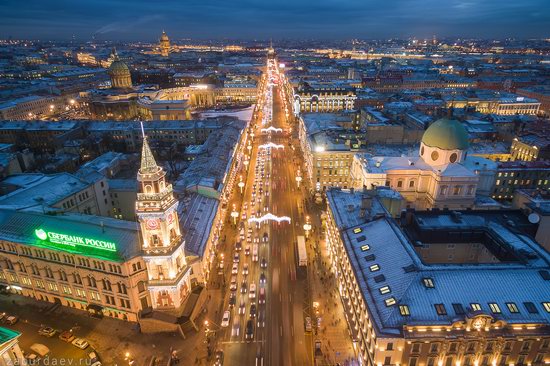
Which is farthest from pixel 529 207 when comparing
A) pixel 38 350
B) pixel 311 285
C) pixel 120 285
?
pixel 38 350

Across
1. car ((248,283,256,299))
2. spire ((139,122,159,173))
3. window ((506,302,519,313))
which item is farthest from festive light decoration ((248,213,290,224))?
window ((506,302,519,313))

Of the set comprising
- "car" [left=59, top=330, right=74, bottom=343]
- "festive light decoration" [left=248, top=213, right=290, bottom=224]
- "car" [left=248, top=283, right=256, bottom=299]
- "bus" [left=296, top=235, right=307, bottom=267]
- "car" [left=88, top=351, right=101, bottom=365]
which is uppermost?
"bus" [left=296, top=235, right=307, bottom=267]

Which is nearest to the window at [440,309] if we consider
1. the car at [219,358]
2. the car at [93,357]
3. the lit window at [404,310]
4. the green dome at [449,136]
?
the lit window at [404,310]

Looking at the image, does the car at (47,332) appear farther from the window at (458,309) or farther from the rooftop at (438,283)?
the window at (458,309)

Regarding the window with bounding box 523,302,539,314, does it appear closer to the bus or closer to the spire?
the bus

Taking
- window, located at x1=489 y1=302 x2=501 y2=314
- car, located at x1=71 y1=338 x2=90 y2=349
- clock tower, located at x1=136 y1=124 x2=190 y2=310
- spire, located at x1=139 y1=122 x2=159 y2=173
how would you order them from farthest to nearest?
car, located at x1=71 y1=338 x2=90 y2=349, clock tower, located at x1=136 y1=124 x2=190 y2=310, spire, located at x1=139 y1=122 x2=159 y2=173, window, located at x1=489 y1=302 x2=501 y2=314
